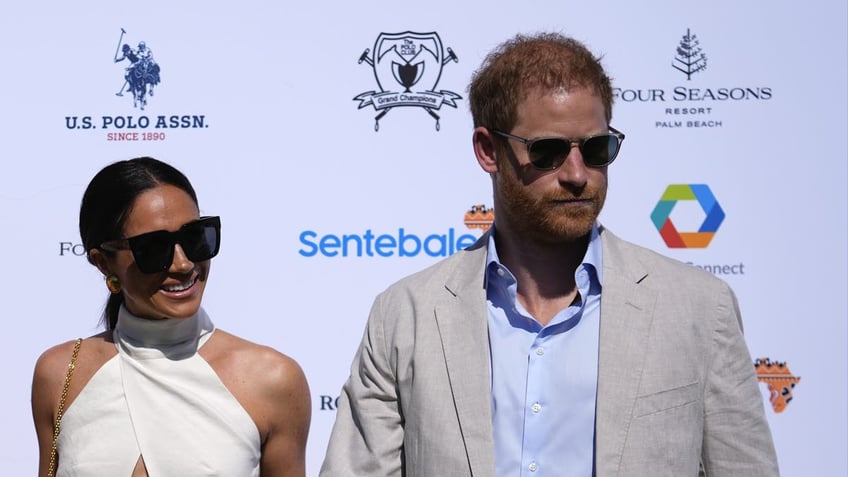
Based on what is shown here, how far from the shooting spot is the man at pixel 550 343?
69.3 inches

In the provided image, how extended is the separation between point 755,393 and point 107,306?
171 centimetres

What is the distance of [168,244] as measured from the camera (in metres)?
2.30

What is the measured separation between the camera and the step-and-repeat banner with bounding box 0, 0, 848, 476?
368 centimetres

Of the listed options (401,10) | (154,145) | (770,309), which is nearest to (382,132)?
(401,10)

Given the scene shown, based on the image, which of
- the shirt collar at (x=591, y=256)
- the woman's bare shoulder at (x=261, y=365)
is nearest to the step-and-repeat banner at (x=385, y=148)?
the woman's bare shoulder at (x=261, y=365)

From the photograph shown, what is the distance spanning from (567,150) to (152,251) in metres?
1.07

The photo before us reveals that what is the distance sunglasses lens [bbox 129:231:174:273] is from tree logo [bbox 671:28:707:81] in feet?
7.71

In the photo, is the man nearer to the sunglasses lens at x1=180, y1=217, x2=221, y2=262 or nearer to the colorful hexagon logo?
the sunglasses lens at x1=180, y1=217, x2=221, y2=262

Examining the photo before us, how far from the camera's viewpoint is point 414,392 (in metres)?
1.87

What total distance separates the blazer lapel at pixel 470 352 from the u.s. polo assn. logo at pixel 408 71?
1.87m

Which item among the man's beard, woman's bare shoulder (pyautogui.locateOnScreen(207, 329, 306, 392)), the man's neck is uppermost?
the man's beard

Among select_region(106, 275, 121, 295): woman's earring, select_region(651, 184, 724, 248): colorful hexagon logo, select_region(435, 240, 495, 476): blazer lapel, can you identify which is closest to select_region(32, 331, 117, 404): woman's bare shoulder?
select_region(106, 275, 121, 295): woman's earring

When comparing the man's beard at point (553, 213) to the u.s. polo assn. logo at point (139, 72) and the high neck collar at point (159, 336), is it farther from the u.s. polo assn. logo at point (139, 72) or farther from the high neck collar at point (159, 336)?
the u.s. polo assn. logo at point (139, 72)

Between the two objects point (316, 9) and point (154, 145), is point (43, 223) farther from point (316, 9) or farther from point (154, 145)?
point (316, 9)
